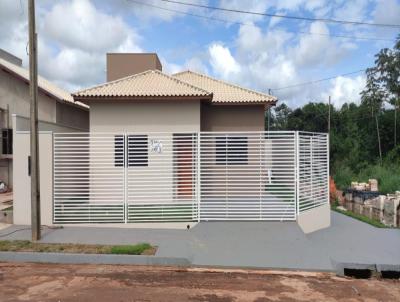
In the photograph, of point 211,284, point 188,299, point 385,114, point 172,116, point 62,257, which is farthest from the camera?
point 385,114

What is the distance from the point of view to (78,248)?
923cm

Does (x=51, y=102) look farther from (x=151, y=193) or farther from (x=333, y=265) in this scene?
(x=333, y=265)

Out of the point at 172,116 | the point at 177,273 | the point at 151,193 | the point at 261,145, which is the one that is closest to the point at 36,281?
the point at 177,273

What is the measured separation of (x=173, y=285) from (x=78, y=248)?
2854 mm

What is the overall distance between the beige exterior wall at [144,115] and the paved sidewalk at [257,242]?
18.4ft

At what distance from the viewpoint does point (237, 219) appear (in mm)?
11977

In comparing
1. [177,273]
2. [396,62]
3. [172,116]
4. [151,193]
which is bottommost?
[177,273]

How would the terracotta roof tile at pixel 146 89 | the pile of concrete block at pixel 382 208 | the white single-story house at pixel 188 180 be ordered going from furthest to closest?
the terracotta roof tile at pixel 146 89, the pile of concrete block at pixel 382 208, the white single-story house at pixel 188 180

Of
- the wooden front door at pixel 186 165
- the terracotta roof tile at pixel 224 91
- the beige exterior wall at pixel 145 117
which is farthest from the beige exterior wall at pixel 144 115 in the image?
the wooden front door at pixel 186 165

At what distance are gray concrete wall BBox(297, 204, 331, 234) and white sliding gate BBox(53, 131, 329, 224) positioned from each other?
0.62 feet

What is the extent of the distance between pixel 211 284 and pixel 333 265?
2.66 m

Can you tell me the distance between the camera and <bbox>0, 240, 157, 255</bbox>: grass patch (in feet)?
29.4

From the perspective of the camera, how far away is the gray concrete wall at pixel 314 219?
11898 mm

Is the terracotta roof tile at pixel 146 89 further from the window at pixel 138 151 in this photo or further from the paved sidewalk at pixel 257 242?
the paved sidewalk at pixel 257 242
